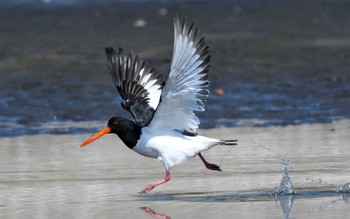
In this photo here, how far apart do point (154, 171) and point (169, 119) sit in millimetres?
1033

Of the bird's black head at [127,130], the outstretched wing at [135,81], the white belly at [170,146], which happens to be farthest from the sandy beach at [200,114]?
the outstretched wing at [135,81]

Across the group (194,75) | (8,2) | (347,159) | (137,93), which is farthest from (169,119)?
(8,2)

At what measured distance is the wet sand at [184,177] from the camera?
819 cm

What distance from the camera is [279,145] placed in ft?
37.4

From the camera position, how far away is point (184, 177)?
991 cm

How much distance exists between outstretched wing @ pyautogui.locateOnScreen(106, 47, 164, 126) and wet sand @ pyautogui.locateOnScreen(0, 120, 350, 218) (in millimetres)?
674

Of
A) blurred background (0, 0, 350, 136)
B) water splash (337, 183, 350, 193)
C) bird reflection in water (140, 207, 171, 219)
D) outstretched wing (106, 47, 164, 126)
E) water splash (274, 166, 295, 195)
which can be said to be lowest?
bird reflection in water (140, 207, 171, 219)

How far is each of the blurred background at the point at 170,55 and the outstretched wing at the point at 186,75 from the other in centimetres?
382

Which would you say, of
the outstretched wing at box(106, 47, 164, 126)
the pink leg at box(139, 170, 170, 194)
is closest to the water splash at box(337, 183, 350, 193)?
the pink leg at box(139, 170, 170, 194)

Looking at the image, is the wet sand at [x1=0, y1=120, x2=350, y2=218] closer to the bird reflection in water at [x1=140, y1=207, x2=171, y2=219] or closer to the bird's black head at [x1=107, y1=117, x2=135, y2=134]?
the bird reflection in water at [x1=140, y1=207, x2=171, y2=219]

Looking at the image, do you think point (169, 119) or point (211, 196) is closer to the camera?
point (211, 196)

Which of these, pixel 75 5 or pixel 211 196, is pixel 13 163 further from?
pixel 75 5

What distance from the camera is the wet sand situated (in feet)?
26.9

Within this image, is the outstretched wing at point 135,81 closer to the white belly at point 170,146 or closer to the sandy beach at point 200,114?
the sandy beach at point 200,114
